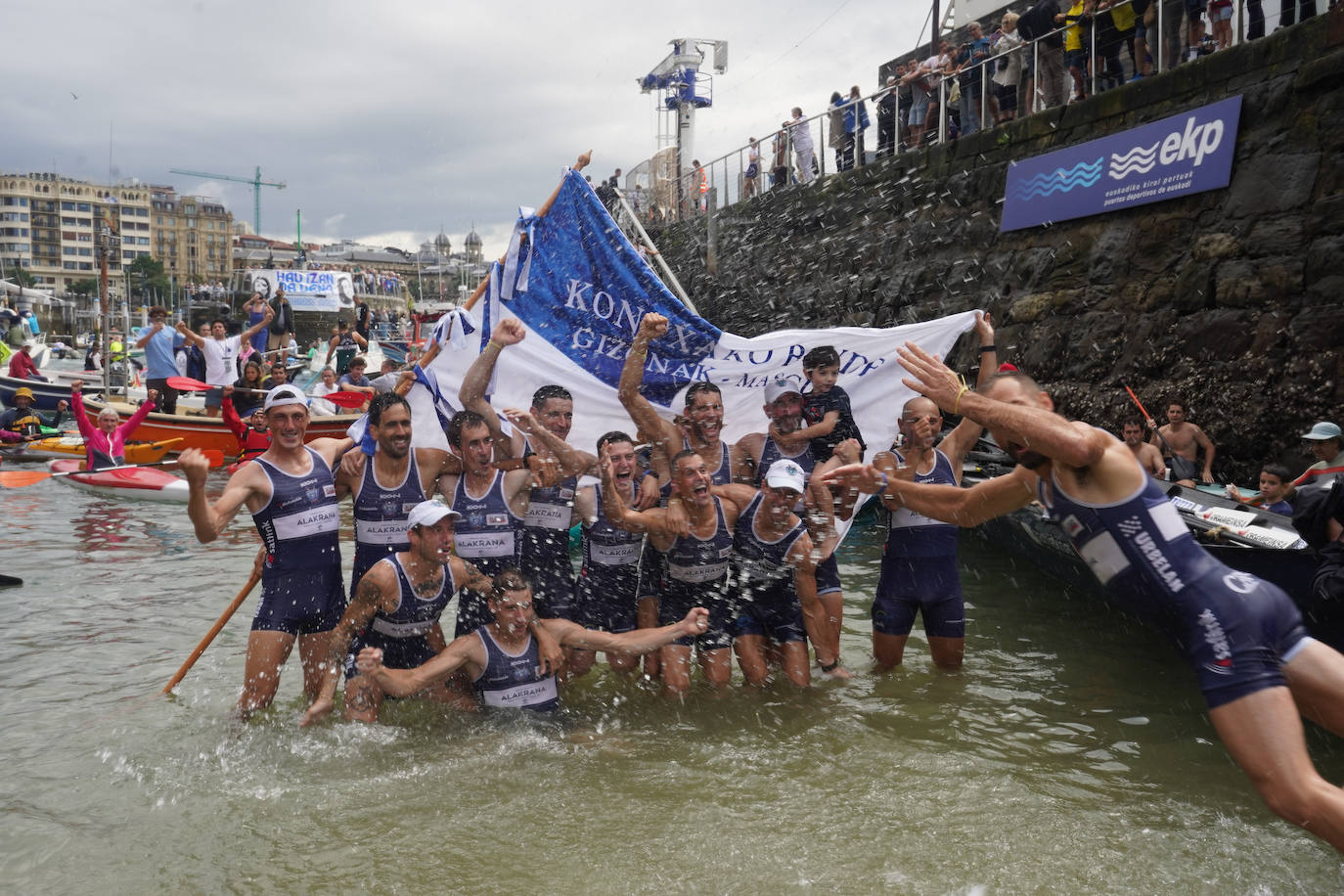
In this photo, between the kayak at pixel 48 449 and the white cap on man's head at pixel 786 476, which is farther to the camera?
the kayak at pixel 48 449

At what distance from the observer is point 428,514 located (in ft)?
18.1

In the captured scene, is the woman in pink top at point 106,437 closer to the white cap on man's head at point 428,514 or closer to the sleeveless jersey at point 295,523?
the sleeveless jersey at point 295,523

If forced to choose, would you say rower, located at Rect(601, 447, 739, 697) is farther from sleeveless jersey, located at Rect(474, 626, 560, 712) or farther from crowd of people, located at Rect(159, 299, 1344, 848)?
sleeveless jersey, located at Rect(474, 626, 560, 712)

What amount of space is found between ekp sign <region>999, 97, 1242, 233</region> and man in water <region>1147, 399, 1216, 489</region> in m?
2.61

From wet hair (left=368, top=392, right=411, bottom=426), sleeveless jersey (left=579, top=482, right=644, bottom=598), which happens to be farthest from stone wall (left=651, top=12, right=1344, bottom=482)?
wet hair (left=368, top=392, right=411, bottom=426)

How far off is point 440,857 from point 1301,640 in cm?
390

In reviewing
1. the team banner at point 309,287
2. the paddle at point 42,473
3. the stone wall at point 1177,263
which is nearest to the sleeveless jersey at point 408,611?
the paddle at point 42,473

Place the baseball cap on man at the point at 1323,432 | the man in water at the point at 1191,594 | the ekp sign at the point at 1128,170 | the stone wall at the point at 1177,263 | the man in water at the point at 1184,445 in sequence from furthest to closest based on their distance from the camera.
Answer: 1. the ekp sign at the point at 1128,170
2. the man in water at the point at 1184,445
3. the stone wall at the point at 1177,263
4. the baseball cap on man at the point at 1323,432
5. the man in water at the point at 1191,594

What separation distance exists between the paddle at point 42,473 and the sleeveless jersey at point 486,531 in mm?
4504

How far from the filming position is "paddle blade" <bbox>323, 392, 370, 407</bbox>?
58.2ft

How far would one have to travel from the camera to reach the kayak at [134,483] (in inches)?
584

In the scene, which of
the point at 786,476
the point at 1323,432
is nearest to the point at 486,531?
the point at 786,476

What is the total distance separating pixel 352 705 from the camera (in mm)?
5891

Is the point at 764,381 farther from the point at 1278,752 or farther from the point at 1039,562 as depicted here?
the point at 1278,752
